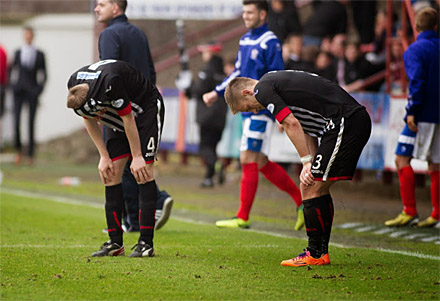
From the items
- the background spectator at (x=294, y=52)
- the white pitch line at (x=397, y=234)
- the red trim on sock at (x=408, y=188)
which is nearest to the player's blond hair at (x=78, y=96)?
the white pitch line at (x=397, y=234)

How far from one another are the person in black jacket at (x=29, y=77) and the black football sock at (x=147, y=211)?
37.1ft

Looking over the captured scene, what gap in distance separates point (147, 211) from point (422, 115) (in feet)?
13.2

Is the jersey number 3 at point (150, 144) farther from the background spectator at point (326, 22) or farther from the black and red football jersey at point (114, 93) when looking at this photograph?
the background spectator at point (326, 22)

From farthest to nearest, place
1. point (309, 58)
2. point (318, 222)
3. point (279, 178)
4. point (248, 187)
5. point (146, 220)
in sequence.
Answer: point (309, 58)
point (279, 178)
point (248, 187)
point (146, 220)
point (318, 222)

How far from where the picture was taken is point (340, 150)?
677 cm

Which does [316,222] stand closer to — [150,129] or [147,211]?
[147,211]

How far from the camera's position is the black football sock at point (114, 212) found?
7.36 m

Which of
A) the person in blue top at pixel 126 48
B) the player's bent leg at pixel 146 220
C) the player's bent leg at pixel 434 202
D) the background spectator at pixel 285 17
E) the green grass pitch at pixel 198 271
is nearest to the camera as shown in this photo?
the green grass pitch at pixel 198 271

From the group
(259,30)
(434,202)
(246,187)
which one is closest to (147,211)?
(246,187)

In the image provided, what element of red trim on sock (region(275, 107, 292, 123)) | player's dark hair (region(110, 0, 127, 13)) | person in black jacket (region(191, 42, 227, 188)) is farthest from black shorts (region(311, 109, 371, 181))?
person in black jacket (region(191, 42, 227, 188))

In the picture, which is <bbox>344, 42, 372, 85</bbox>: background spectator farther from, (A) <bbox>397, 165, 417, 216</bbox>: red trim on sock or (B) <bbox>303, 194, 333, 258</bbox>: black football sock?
(B) <bbox>303, 194, 333, 258</bbox>: black football sock

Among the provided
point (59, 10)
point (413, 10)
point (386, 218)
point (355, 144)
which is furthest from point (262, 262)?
point (59, 10)

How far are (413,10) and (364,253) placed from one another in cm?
619

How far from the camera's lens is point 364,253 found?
25.7ft
